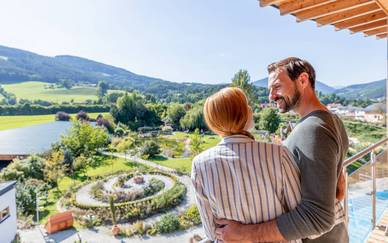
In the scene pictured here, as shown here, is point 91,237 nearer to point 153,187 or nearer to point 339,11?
point 153,187

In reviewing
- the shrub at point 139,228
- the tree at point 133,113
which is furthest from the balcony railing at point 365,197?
the tree at point 133,113

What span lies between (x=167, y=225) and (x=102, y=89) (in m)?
7.87

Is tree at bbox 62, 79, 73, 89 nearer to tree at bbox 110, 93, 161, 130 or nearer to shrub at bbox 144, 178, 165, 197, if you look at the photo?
tree at bbox 110, 93, 161, 130

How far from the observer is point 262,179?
0.48 meters

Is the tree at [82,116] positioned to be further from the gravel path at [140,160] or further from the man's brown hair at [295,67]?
the man's brown hair at [295,67]

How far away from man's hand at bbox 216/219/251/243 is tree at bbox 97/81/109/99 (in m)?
13.2

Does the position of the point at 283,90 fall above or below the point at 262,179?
above

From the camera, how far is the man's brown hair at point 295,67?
0.60 m

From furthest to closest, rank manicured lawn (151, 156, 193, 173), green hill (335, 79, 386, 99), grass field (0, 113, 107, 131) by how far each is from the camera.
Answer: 1. manicured lawn (151, 156, 193, 173)
2. grass field (0, 113, 107, 131)
3. green hill (335, 79, 386, 99)

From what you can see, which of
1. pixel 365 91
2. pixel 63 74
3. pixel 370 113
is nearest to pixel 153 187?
pixel 63 74

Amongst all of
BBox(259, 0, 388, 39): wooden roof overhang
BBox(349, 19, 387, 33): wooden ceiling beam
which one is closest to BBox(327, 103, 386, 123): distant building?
BBox(349, 19, 387, 33): wooden ceiling beam

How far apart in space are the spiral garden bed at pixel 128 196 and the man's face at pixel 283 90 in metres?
10.6

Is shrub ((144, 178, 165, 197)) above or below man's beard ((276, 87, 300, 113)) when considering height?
below

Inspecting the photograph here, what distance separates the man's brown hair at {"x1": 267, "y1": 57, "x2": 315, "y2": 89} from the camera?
0.60 meters
